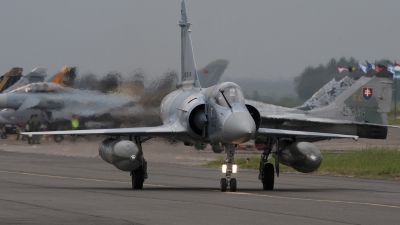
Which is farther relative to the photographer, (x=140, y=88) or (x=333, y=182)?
(x=140, y=88)

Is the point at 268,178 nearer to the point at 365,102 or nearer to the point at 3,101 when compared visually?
the point at 365,102

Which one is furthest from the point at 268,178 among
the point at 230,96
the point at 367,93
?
the point at 367,93

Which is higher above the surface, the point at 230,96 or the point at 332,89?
the point at 332,89

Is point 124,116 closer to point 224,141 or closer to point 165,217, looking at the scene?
point 224,141

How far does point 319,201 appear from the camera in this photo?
15695mm

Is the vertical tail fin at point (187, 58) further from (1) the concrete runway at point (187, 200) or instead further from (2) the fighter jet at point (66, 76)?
(2) the fighter jet at point (66, 76)

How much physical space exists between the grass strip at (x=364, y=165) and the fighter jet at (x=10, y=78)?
3269cm

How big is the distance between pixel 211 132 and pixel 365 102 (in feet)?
74.1

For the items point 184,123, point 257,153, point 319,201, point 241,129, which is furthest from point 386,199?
point 257,153

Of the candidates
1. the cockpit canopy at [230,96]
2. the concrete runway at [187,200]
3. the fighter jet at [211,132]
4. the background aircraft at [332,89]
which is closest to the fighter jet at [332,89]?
the background aircraft at [332,89]

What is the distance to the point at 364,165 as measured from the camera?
2855 centimetres

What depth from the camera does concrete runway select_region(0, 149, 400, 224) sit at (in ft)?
39.7

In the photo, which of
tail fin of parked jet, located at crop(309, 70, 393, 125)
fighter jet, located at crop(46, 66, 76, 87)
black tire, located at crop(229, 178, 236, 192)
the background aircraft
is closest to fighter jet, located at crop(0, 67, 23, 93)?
fighter jet, located at crop(46, 66, 76, 87)

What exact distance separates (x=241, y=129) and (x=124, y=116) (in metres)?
16.0
